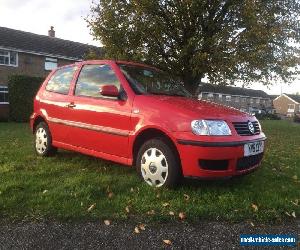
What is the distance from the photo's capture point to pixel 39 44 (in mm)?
31469

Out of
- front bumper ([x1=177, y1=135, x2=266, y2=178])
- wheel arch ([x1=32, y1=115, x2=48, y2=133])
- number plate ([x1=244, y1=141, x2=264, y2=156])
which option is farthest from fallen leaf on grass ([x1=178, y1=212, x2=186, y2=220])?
wheel arch ([x1=32, y1=115, x2=48, y2=133])

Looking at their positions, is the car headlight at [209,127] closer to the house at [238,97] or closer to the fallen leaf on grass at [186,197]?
the fallen leaf on grass at [186,197]

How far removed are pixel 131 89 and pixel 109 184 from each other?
143 cm

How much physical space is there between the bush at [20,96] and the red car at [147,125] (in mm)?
15311

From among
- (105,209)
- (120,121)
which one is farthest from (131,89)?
(105,209)

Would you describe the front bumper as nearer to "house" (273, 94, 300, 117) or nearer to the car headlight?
the car headlight

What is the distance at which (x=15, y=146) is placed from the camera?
9.13 meters

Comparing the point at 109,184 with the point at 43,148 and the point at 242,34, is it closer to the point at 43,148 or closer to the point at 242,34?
the point at 43,148

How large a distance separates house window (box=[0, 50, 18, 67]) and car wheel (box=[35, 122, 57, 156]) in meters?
22.6

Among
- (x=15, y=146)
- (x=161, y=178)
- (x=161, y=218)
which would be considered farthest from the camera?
(x=15, y=146)

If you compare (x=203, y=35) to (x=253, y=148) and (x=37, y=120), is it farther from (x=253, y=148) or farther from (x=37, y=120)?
(x=253, y=148)

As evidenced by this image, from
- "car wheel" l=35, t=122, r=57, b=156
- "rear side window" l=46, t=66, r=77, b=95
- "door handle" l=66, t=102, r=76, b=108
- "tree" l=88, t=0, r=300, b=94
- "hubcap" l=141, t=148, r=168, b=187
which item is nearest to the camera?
"hubcap" l=141, t=148, r=168, b=187

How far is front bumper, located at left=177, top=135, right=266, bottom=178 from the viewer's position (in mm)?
4691

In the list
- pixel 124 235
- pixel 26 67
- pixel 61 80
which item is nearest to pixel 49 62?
pixel 26 67
